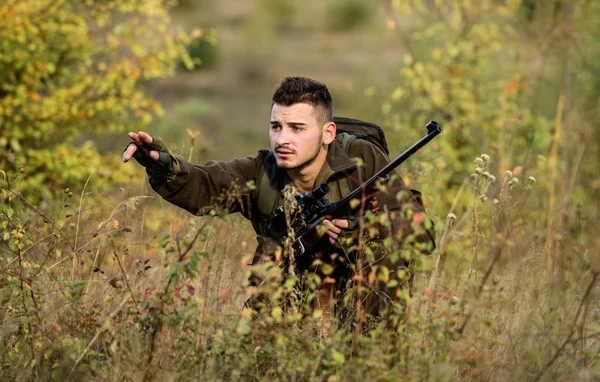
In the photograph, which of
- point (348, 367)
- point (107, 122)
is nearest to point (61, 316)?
point (348, 367)

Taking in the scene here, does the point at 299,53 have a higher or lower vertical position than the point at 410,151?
higher

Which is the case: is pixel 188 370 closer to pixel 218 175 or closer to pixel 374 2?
pixel 218 175

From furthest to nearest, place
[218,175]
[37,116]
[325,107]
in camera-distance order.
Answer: [37,116]
[325,107]
[218,175]

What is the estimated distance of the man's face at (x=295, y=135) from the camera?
3975 mm

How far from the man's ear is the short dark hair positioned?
3cm

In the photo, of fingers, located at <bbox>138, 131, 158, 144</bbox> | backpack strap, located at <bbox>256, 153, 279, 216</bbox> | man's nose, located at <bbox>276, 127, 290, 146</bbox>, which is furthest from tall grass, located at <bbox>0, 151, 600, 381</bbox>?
man's nose, located at <bbox>276, 127, 290, 146</bbox>

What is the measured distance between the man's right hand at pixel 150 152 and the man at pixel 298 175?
5 centimetres

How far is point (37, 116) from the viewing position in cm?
780

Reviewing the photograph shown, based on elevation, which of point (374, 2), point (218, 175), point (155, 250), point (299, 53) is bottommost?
point (155, 250)

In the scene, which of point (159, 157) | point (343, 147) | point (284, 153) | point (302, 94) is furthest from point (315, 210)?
point (159, 157)

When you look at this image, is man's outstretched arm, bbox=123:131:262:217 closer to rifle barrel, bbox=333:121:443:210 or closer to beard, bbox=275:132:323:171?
beard, bbox=275:132:323:171

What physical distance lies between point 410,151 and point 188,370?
4.69ft

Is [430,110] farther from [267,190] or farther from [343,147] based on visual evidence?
[267,190]

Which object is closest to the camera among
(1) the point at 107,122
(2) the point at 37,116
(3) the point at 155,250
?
(3) the point at 155,250
